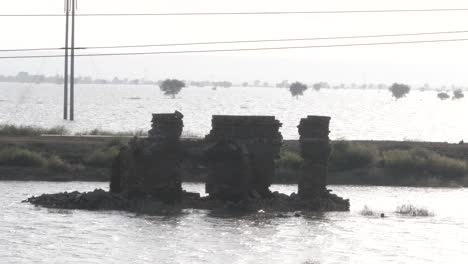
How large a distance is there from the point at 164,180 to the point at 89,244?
7540 mm

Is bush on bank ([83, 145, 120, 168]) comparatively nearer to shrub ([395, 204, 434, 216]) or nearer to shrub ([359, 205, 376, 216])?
shrub ([359, 205, 376, 216])

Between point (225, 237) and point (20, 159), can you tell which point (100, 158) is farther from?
point (225, 237)

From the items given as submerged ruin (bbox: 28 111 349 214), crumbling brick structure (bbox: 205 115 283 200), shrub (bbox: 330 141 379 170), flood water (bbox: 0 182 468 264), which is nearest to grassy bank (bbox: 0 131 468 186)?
shrub (bbox: 330 141 379 170)

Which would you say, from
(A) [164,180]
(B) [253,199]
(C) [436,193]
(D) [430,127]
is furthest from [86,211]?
(D) [430,127]

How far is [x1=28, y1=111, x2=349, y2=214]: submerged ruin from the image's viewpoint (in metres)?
38.1

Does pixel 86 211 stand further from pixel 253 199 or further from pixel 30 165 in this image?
pixel 30 165

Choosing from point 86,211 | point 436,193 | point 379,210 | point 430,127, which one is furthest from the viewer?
point 430,127

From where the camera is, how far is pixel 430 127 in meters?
135

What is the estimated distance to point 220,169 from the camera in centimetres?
3847

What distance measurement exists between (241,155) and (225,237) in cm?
582

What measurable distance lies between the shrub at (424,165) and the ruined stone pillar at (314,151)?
13.4m

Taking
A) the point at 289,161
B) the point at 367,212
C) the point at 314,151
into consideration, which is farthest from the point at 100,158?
the point at 367,212

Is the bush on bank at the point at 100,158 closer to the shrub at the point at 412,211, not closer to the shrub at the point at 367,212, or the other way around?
the shrub at the point at 367,212

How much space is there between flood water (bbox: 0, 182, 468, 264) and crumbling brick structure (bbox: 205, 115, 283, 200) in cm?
139
